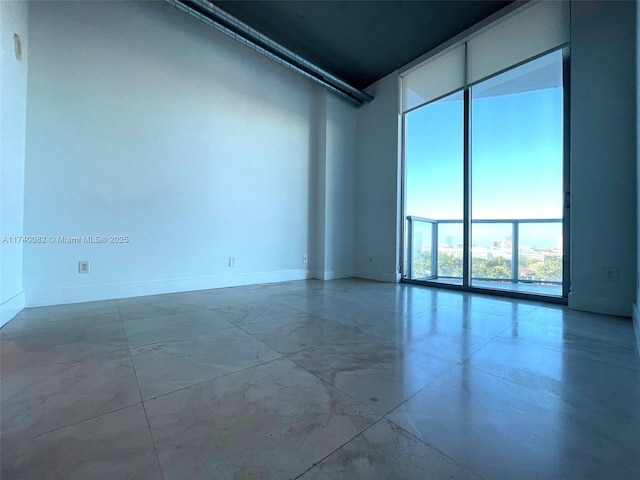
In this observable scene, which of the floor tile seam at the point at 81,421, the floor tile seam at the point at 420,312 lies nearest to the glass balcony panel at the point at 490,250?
the floor tile seam at the point at 420,312

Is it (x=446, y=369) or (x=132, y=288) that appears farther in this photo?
(x=132, y=288)

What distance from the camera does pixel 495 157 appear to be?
308cm

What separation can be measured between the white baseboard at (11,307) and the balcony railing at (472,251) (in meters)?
4.06

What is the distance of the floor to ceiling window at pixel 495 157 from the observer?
266 centimetres

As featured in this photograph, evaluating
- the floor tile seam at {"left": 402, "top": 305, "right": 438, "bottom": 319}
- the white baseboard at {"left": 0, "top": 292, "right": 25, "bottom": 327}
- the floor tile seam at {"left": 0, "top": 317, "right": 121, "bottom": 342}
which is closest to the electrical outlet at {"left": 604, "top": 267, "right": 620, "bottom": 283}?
the floor tile seam at {"left": 402, "top": 305, "right": 438, "bottom": 319}

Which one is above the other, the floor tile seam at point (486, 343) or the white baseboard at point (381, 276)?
the white baseboard at point (381, 276)

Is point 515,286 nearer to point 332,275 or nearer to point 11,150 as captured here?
point 332,275

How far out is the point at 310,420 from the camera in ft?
2.87

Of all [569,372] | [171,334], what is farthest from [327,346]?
[569,372]

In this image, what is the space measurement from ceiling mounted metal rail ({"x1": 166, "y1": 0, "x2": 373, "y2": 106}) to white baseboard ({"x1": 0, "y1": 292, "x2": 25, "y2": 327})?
9.24 ft

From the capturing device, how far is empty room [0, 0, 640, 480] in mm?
826

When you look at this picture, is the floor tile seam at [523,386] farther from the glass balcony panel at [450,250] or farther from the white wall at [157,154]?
the white wall at [157,154]

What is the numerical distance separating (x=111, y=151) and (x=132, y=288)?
4.46 ft

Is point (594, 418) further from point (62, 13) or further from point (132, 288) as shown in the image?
point (62, 13)
